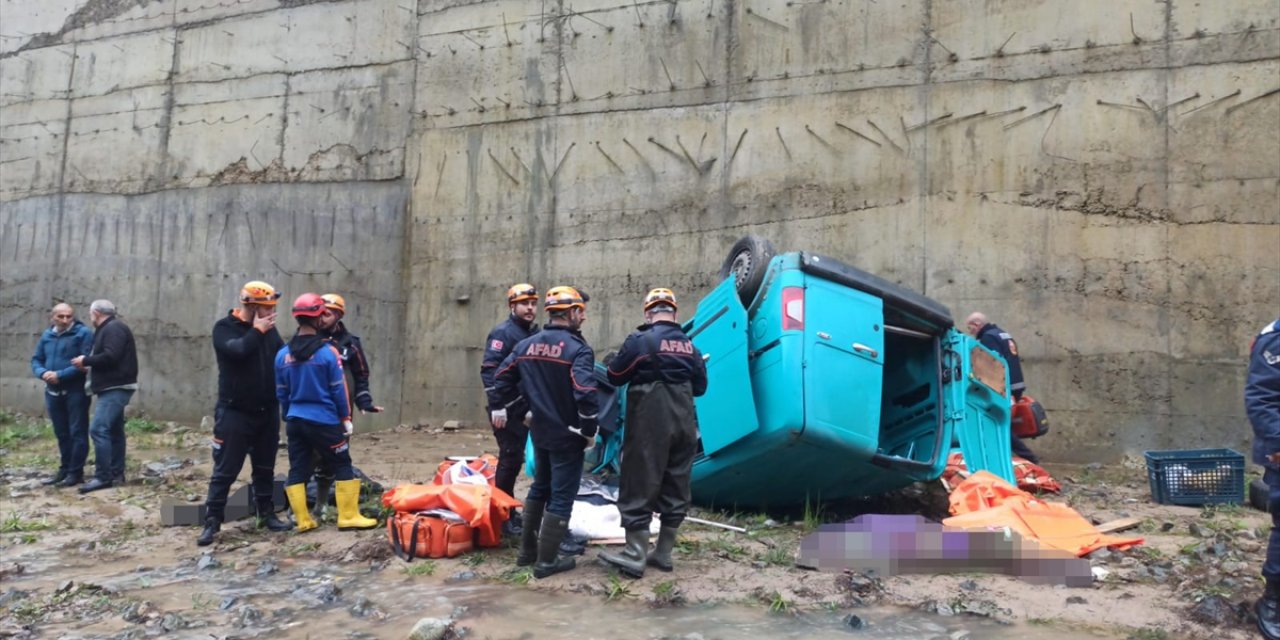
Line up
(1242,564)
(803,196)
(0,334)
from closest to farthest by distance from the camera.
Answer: (1242,564)
(803,196)
(0,334)

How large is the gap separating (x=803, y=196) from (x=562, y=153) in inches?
113

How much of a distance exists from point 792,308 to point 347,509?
3126 millimetres

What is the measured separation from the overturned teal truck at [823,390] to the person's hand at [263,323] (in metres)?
2.17

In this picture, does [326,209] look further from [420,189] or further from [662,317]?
[662,317]

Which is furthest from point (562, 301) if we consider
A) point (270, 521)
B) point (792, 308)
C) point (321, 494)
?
point (270, 521)

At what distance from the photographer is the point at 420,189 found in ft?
35.5

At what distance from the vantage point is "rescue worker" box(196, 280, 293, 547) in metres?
5.64

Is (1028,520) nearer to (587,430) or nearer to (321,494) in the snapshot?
(587,430)

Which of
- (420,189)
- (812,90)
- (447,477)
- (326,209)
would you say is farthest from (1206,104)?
(326,209)

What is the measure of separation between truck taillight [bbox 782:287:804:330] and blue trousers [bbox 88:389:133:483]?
567 cm

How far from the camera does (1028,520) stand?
198 inches

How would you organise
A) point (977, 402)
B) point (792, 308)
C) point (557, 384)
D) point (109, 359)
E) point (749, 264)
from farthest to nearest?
point (109, 359) < point (977, 402) < point (749, 264) < point (792, 308) < point (557, 384)

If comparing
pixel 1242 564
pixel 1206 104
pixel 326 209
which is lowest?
pixel 1242 564

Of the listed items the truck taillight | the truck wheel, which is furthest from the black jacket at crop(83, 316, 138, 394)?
the truck taillight
